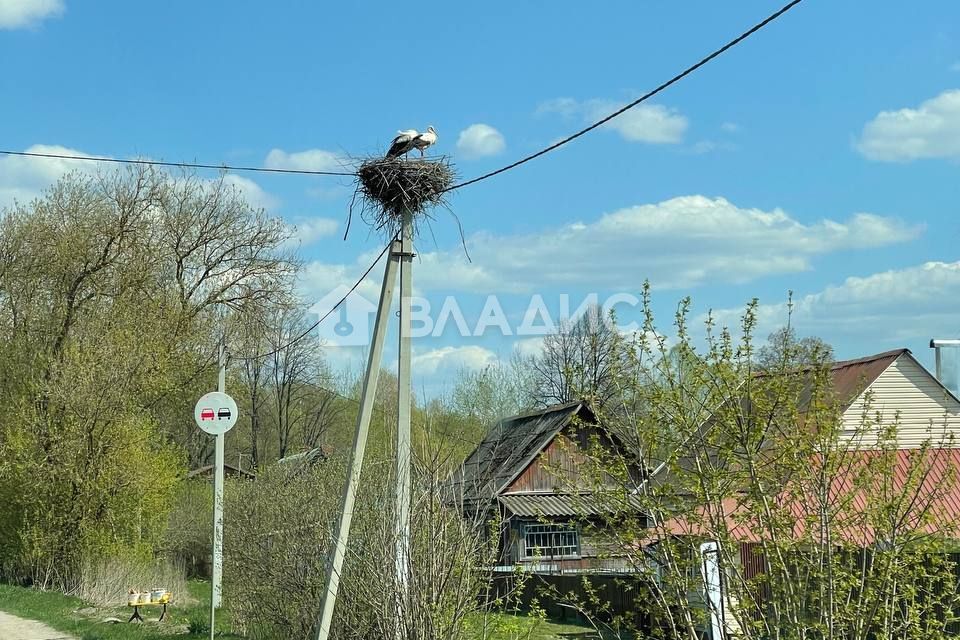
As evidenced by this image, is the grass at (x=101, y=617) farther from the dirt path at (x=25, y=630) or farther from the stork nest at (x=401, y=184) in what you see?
the stork nest at (x=401, y=184)

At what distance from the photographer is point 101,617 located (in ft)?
51.3

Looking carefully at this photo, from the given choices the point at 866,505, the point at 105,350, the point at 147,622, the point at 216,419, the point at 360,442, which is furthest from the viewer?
the point at 105,350

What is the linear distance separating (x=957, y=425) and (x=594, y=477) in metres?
19.8

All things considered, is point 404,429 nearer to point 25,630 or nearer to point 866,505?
point 866,505

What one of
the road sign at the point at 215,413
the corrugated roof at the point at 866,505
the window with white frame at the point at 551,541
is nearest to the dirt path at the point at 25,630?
the road sign at the point at 215,413

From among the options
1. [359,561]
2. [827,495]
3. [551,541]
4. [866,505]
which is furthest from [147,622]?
[551,541]

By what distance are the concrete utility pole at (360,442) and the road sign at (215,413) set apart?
14.0ft

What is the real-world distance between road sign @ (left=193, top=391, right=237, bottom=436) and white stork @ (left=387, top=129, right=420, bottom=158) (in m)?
4.68

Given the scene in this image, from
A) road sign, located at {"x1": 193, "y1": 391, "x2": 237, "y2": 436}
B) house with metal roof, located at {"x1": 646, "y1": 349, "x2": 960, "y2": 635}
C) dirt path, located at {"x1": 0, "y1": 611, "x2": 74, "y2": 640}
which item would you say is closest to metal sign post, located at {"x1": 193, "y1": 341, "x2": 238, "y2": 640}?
road sign, located at {"x1": 193, "y1": 391, "x2": 237, "y2": 436}

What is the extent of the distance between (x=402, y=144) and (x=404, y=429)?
8.43 feet

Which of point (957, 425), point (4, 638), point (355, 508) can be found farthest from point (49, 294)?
point (957, 425)

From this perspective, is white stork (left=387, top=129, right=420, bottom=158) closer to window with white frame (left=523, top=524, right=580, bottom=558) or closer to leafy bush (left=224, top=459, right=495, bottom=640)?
leafy bush (left=224, top=459, right=495, bottom=640)

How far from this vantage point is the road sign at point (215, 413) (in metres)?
12.6

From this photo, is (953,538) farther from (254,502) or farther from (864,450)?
(254,502)
